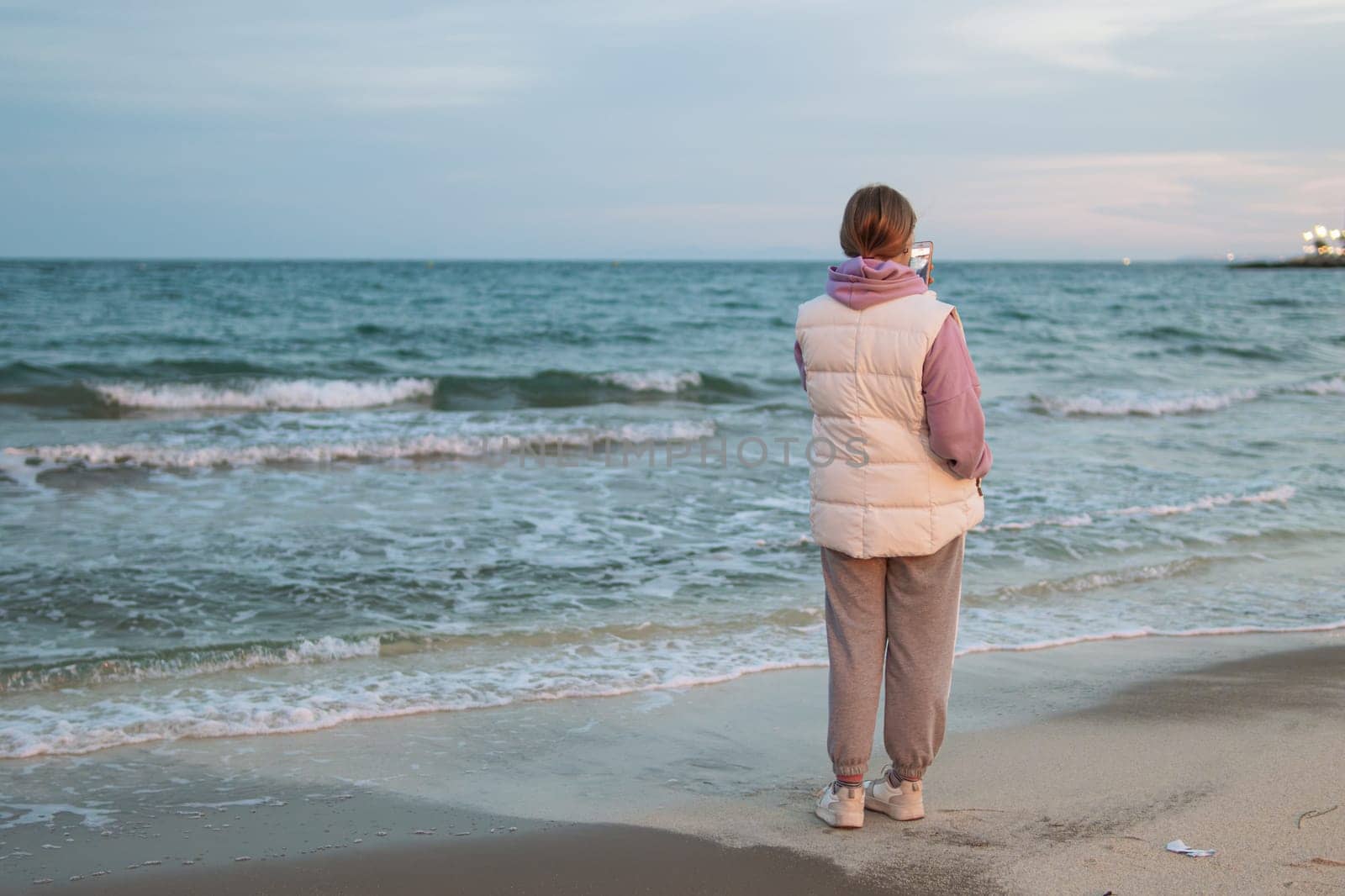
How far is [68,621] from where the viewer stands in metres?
5.45

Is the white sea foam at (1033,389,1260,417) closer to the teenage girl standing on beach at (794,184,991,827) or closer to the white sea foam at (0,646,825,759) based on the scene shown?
the white sea foam at (0,646,825,759)

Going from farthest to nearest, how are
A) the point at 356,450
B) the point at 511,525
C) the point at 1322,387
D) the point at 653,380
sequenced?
1. the point at 653,380
2. the point at 1322,387
3. the point at 356,450
4. the point at 511,525

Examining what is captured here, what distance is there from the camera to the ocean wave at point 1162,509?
25.0ft

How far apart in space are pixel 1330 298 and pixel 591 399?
1457 inches

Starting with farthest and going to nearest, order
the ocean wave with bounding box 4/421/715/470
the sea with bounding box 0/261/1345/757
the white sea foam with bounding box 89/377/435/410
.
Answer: the white sea foam with bounding box 89/377/435/410, the ocean wave with bounding box 4/421/715/470, the sea with bounding box 0/261/1345/757

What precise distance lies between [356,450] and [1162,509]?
23.8 ft

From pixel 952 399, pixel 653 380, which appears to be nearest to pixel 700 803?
pixel 952 399

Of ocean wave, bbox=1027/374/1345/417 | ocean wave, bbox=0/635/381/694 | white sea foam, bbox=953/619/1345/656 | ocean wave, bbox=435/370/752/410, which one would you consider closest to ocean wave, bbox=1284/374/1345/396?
ocean wave, bbox=1027/374/1345/417

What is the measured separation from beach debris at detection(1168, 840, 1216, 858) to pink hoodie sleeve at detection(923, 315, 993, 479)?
1.23 metres

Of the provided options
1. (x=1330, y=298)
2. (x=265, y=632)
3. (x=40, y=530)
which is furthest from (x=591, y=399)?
(x=1330, y=298)

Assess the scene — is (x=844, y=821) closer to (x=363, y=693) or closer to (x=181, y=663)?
(x=363, y=693)

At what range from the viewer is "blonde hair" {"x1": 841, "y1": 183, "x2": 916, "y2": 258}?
2887 millimetres

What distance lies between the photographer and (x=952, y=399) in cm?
283

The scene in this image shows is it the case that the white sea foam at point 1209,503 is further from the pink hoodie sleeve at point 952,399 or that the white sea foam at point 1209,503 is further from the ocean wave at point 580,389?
the ocean wave at point 580,389
